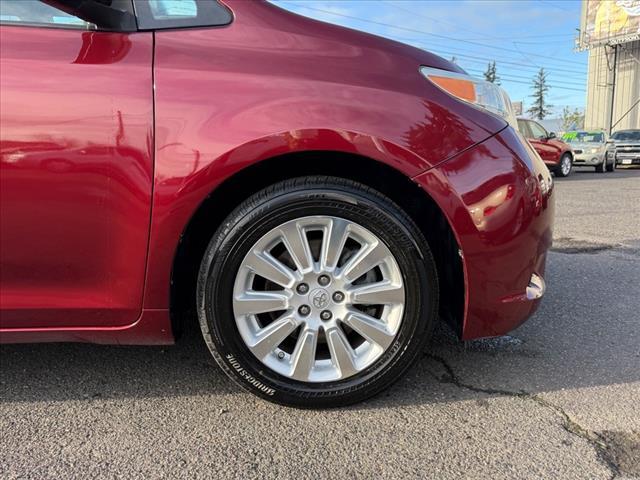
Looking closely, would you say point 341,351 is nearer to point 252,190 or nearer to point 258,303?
point 258,303

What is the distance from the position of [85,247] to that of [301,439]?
105 cm

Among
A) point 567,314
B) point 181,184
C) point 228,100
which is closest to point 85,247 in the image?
point 181,184

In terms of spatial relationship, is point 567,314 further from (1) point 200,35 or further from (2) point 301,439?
(1) point 200,35

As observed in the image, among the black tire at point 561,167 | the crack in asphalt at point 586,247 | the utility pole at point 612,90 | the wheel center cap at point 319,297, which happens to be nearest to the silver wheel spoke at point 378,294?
the wheel center cap at point 319,297

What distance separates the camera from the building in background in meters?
33.2

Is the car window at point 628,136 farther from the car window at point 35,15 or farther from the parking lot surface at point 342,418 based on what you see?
the car window at point 35,15

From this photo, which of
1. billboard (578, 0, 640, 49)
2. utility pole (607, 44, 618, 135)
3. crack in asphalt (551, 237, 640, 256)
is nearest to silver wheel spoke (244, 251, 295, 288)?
crack in asphalt (551, 237, 640, 256)

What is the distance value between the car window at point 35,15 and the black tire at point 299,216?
919 mm

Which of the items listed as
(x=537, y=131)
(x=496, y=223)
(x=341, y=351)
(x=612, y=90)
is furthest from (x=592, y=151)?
(x=612, y=90)

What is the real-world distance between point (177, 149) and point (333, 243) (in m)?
0.67

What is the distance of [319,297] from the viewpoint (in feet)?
6.59

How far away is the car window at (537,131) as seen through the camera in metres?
14.1

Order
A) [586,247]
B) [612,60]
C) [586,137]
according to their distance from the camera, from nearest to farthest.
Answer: [586,247] → [586,137] → [612,60]

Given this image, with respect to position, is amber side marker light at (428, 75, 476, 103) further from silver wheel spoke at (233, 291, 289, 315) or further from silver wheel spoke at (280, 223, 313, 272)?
silver wheel spoke at (233, 291, 289, 315)
